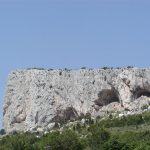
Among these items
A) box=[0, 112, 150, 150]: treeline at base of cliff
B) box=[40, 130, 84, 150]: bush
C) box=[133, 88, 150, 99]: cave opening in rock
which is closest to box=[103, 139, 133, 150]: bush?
box=[0, 112, 150, 150]: treeline at base of cliff

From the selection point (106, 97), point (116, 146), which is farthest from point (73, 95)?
point (116, 146)

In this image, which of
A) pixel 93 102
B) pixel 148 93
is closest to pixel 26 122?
pixel 93 102

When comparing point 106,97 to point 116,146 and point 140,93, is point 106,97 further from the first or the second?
point 116,146

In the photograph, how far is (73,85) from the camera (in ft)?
311

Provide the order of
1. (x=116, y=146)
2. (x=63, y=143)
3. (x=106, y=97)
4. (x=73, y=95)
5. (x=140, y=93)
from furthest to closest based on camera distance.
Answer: (x=73, y=95) → (x=106, y=97) → (x=140, y=93) → (x=63, y=143) → (x=116, y=146)

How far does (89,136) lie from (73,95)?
19.7 meters

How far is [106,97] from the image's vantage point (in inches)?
3674

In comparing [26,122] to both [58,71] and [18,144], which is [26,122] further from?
[18,144]

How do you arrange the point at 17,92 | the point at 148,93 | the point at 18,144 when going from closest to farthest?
the point at 18,144, the point at 148,93, the point at 17,92

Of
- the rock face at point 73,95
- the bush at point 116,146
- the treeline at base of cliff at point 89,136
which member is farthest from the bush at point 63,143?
the rock face at point 73,95

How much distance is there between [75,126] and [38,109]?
11182 millimetres

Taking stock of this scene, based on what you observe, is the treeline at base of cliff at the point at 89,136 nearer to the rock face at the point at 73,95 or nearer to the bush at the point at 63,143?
the bush at the point at 63,143

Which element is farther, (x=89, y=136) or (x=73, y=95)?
(x=73, y=95)

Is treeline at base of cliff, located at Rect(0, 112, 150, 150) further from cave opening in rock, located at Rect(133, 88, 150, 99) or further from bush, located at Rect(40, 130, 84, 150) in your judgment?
cave opening in rock, located at Rect(133, 88, 150, 99)
